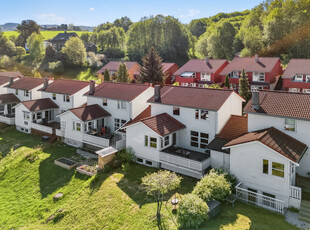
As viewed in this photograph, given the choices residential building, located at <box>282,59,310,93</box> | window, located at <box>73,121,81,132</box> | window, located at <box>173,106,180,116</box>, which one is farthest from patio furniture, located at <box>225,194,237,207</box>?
residential building, located at <box>282,59,310,93</box>

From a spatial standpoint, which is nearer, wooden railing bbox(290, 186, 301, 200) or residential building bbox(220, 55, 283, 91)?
wooden railing bbox(290, 186, 301, 200)

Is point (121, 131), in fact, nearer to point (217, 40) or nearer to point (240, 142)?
point (240, 142)

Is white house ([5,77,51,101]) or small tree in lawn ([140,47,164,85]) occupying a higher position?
small tree in lawn ([140,47,164,85])

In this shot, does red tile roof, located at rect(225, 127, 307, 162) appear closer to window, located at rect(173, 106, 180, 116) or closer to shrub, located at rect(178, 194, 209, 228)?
shrub, located at rect(178, 194, 209, 228)

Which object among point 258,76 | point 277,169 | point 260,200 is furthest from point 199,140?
point 258,76

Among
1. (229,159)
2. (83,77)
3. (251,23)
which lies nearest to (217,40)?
(251,23)

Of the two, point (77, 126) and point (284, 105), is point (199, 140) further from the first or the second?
point (77, 126)
